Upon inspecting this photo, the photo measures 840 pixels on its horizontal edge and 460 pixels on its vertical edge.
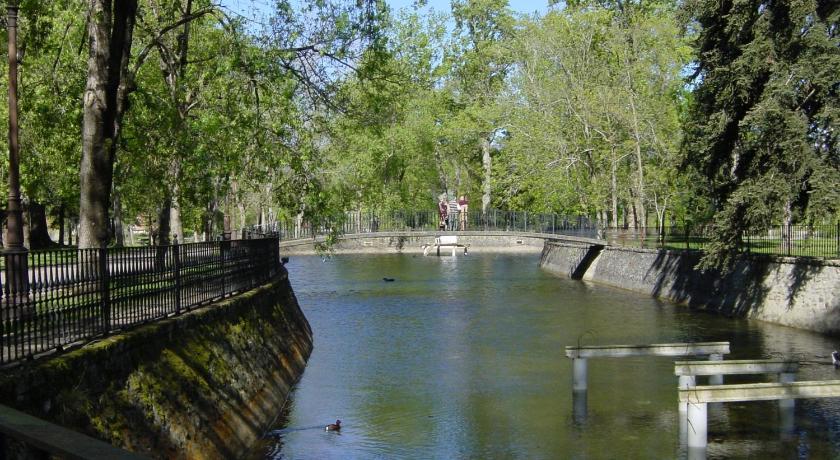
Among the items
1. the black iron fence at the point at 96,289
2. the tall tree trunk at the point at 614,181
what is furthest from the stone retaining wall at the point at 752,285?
the black iron fence at the point at 96,289

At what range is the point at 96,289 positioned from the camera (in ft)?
39.3

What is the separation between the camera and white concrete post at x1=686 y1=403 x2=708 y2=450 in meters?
14.1

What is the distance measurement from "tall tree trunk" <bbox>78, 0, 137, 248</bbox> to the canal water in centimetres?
502

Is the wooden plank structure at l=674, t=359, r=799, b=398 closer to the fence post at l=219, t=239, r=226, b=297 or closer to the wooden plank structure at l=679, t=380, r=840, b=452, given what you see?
the wooden plank structure at l=679, t=380, r=840, b=452

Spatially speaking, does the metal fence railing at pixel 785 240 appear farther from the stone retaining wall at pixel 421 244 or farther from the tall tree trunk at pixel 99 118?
the stone retaining wall at pixel 421 244

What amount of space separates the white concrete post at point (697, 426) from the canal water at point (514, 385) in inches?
31.6

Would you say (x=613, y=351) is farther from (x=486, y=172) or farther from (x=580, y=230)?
(x=486, y=172)

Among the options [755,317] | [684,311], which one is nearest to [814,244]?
[755,317]

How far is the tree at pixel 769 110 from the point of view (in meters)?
27.7

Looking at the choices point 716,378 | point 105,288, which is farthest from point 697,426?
point 105,288

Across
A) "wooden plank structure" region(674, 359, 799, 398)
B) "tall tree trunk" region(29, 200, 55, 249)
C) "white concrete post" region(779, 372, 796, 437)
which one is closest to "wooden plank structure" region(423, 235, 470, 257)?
"tall tree trunk" region(29, 200, 55, 249)

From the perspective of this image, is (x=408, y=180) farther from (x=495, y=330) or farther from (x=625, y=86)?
(x=495, y=330)

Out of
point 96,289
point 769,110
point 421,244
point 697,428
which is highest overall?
point 769,110

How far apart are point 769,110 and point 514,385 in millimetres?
12876
